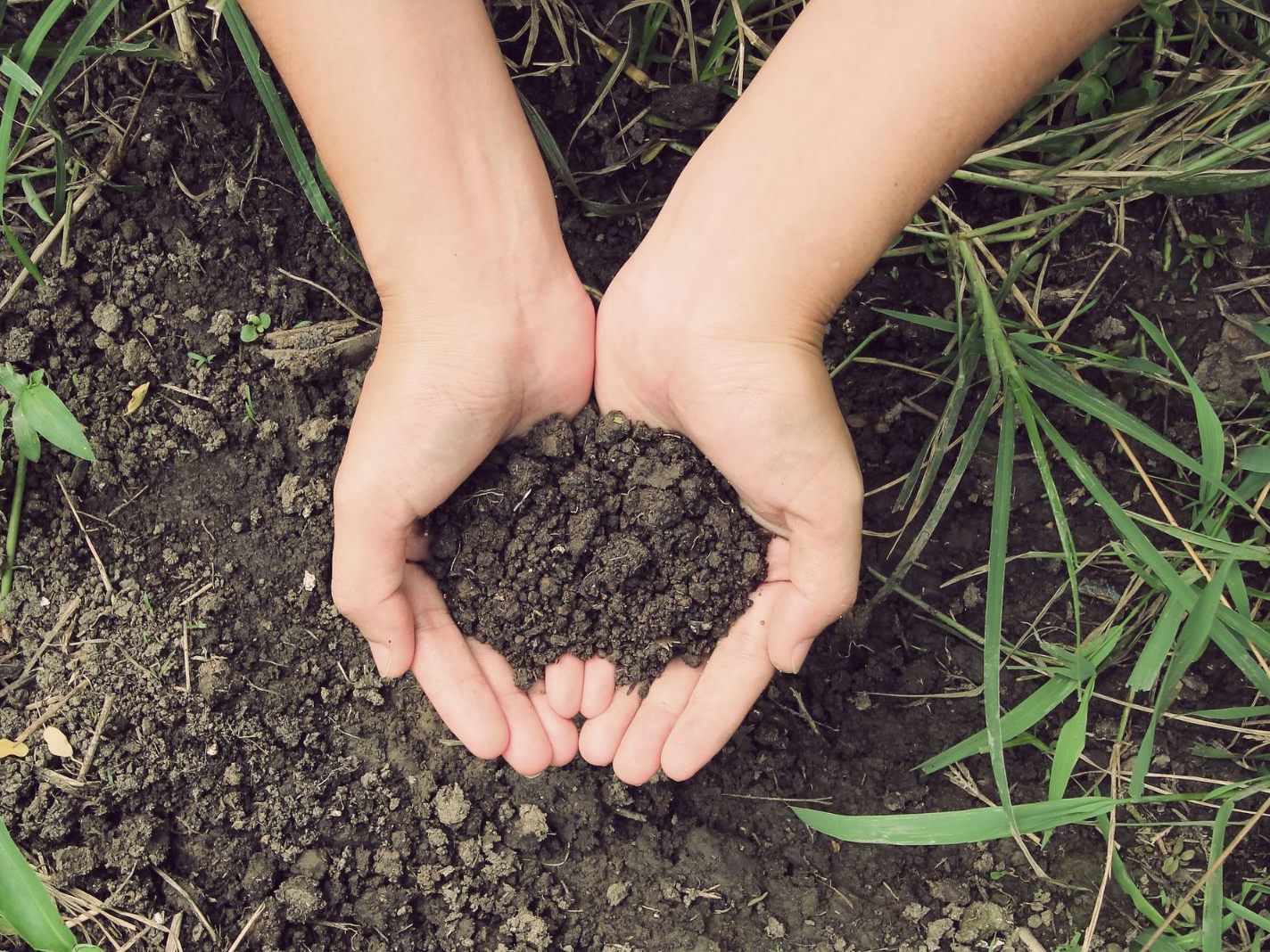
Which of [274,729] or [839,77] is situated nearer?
[839,77]

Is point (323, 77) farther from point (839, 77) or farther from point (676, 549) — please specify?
point (676, 549)

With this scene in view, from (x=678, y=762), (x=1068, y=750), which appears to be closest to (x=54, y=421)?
(x=678, y=762)

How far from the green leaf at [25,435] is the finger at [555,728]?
881mm

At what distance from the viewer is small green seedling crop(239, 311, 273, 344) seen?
1.77 metres

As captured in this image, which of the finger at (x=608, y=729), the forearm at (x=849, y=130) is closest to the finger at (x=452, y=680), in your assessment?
the finger at (x=608, y=729)

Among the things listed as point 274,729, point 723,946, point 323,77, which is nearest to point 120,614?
point 274,729

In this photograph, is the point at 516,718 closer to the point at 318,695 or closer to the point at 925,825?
the point at 318,695

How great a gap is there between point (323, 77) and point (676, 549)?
881 mm

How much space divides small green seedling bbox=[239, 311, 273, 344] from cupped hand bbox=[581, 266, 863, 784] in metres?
0.61

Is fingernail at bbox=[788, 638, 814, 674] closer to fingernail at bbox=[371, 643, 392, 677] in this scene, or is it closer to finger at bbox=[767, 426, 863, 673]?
finger at bbox=[767, 426, 863, 673]

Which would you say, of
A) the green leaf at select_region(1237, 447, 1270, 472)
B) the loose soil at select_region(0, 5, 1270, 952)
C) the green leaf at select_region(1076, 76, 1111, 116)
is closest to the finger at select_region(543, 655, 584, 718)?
the loose soil at select_region(0, 5, 1270, 952)

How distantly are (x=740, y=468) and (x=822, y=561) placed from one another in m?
0.19

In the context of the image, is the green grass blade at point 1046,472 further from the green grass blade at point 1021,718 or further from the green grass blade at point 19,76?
the green grass blade at point 19,76

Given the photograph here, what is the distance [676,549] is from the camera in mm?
1615
